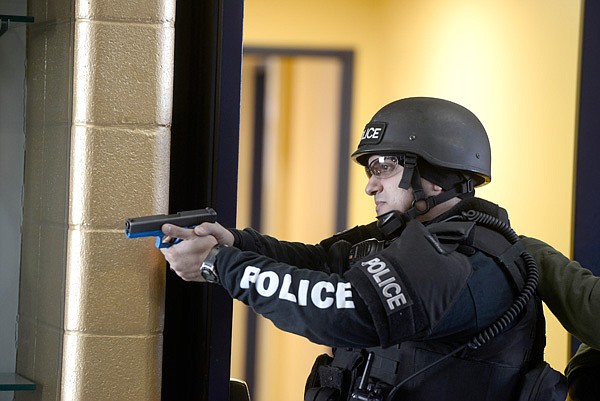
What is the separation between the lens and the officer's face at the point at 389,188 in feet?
5.97

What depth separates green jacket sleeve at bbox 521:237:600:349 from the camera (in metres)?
1.71

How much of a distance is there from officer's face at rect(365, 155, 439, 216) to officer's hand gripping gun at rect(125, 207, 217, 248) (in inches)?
17.3

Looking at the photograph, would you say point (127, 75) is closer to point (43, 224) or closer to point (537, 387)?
point (43, 224)

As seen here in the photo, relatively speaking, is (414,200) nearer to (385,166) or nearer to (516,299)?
(385,166)

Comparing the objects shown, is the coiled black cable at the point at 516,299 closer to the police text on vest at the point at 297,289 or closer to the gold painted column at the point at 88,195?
the police text on vest at the point at 297,289

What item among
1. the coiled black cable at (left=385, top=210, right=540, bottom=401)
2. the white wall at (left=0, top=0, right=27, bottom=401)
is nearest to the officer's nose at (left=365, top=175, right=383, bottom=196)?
the coiled black cable at (left=385, top=210, right=540, bottom=401)

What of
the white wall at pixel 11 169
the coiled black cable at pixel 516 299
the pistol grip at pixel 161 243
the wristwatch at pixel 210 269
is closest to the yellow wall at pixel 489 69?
the coiled black cable at pixel 516 299

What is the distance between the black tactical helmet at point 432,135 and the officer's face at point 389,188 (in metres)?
0.03

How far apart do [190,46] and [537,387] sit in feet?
2.98

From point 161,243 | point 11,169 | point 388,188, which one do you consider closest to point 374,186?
point 388,188

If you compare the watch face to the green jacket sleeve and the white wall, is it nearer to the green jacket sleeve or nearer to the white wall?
the white wall

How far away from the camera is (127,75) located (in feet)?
4.50

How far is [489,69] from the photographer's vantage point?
11.1 feet

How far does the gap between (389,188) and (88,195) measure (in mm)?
701
